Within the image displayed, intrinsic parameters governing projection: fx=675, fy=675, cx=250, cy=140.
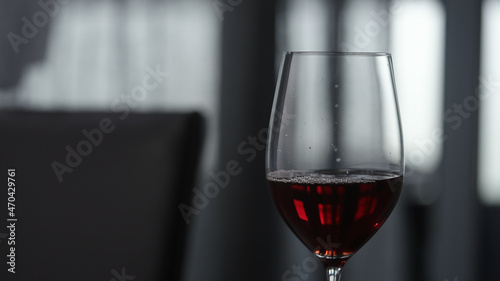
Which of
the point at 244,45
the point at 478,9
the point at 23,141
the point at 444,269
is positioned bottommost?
the point at 444,269

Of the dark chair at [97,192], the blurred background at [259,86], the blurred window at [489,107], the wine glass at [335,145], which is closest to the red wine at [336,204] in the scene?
the wine glass at [335,145]

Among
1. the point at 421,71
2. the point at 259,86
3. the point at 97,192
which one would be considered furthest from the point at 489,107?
the point at 97,192

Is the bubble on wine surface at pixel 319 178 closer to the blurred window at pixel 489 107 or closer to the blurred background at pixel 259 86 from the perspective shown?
the blurred background at pixel 259 86

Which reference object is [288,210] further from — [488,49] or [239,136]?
[488,49]

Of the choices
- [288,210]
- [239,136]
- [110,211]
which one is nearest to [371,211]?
[288,210]

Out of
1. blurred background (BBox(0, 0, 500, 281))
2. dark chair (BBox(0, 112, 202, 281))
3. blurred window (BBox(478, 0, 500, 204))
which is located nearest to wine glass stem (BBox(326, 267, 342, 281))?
dark chair (BBox(0, 112, 202, 281))

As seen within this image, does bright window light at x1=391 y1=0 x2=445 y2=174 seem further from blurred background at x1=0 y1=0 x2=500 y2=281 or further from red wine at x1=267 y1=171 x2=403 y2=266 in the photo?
red wine at x1=267 y1=171 x2=403 y2=266

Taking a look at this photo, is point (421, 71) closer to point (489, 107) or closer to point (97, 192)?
point (489, 107)

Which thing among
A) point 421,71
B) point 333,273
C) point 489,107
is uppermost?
point 421,71
